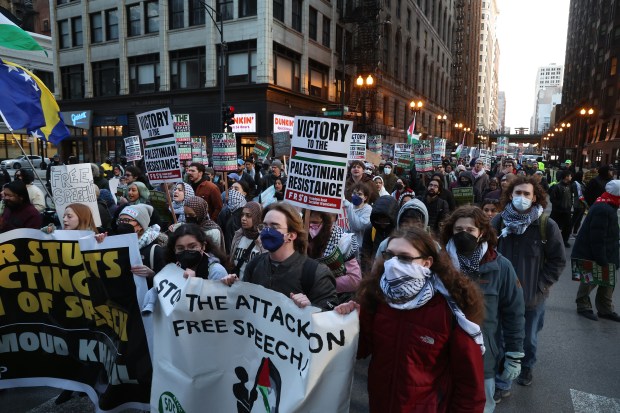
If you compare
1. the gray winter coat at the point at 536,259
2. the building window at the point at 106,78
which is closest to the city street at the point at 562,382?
the gray winter coat at the point at 536,259

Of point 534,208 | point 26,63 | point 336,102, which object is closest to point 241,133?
point 336,102

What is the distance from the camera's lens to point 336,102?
109 ft

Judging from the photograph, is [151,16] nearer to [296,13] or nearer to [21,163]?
[296,13]

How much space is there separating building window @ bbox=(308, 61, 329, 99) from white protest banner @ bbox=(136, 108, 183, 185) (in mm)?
24770

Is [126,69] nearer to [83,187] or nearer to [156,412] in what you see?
[83,187]

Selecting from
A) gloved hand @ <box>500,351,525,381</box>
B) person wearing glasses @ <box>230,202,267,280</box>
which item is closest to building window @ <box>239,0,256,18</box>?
person wearing glasses @ <box>230,202,267,280</box>

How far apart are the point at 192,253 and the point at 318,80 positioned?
2959cm

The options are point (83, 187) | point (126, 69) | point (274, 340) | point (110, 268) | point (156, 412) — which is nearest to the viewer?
point (274, 340)

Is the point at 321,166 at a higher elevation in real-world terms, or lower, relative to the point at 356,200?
higher

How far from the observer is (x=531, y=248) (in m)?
4.13

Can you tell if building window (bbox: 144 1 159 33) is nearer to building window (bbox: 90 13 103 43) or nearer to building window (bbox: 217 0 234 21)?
building window (bbox: 90 13 103 43)

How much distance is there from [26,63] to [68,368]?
4916cm

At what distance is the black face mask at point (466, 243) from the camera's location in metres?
3.05

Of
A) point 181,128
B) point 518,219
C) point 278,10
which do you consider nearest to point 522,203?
point 518,219
